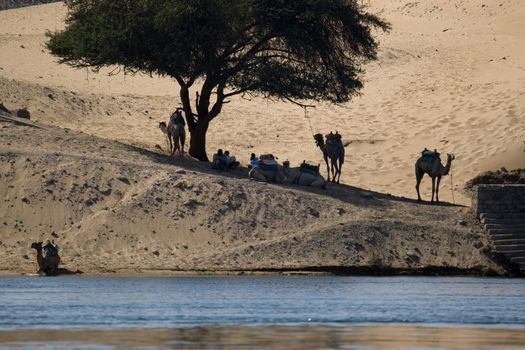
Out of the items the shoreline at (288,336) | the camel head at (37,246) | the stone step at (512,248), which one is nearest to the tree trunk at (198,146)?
the stone step at (512,248)

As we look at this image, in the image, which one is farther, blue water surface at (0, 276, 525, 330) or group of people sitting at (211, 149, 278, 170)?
group of people sitting at (211, 149, 278, 170)

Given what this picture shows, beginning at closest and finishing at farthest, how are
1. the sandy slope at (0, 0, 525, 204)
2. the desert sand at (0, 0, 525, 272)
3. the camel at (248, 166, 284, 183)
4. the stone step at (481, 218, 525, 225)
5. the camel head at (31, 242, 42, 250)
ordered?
the camel head at (31, 242, 42, 250) < the desert sand at (0, 0, 525, 272) < the stone step at (481, 218, 525, 225) < the camel at (248, 166, 284, 183) < the sandy slope at (0, 0, 525, 204)

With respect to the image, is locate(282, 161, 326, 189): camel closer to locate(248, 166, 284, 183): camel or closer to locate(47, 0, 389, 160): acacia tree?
locate(248, 166, 284, 183): camel

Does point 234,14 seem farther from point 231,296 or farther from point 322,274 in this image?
point 231,296

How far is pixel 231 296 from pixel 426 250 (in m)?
8.95

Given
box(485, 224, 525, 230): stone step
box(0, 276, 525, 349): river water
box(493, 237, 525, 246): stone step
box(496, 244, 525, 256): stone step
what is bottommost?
box(0, 276, 525, 349): river water

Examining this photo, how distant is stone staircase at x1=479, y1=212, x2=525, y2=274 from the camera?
3731 cm

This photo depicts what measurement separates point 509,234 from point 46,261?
37.0 feet

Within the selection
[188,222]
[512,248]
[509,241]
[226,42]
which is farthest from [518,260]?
[226,42]

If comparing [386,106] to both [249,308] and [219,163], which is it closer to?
[219,163]

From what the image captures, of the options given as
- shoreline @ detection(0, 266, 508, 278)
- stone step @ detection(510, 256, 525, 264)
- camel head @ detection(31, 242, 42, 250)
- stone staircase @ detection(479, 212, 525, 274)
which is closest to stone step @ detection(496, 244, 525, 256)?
stone staircase @ detection(479, 212, 525, 274)

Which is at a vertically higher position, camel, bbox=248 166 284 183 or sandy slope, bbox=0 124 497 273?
camel, bbox=248 166 284 183

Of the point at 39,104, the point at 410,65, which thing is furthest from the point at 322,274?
the point at 410,65

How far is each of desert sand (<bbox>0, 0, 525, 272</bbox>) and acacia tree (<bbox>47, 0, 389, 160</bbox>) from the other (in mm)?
2523
